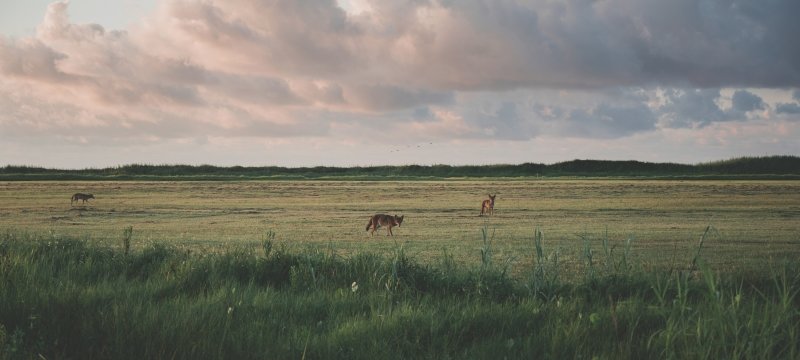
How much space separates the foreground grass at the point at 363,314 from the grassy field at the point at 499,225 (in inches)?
50.8

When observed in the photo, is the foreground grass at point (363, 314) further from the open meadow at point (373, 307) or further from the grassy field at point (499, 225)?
the grassy field at point (499, 225)

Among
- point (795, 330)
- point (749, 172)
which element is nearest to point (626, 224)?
point (795, 330)

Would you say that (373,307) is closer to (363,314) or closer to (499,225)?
(363,314)

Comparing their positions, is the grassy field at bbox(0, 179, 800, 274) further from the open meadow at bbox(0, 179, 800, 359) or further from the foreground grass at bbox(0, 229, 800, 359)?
the foreground grass at bbox(0, 229, 800, 359)

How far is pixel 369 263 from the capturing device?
321 inches

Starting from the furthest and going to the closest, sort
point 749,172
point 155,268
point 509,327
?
1. point 749,172
2. point 155,268
3. point 509,327

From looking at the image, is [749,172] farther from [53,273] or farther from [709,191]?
[53,273]

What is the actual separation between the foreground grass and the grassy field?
1291mm

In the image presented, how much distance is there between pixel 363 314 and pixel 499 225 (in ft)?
60.1

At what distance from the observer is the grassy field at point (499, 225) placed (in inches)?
583

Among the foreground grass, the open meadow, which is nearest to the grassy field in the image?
the open meadow

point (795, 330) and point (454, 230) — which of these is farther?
point (454, 230)

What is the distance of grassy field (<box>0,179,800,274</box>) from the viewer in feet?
48.6

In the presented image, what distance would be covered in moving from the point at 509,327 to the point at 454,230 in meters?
16.1
